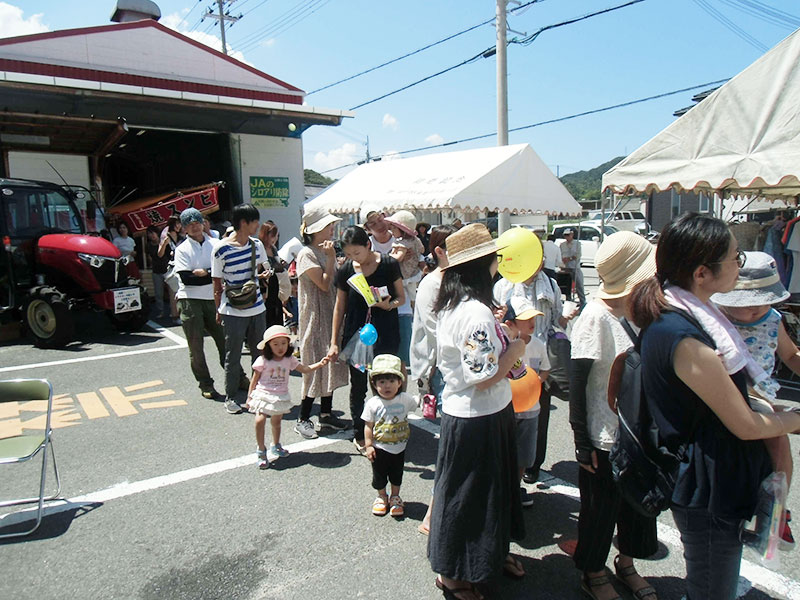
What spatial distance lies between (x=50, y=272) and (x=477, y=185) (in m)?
6.93

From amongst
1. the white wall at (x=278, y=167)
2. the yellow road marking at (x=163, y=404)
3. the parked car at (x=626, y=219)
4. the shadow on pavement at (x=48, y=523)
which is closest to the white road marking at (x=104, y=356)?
the yellow road marking at (x=163, y=404)

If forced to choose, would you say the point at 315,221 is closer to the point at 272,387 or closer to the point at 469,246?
the point at 272,387

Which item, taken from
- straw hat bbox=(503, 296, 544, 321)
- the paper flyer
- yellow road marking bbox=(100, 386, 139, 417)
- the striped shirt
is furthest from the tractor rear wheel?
straw hat bbox=(503, 296, 544, 321)

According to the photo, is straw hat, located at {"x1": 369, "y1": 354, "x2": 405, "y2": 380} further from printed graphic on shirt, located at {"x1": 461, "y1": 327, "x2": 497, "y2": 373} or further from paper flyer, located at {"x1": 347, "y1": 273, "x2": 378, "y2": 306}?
printed graphic on shirt, located at {"x1": 461, "y1": 327, "x2": 497, "y2": 373}

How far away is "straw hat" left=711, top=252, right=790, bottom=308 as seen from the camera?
7.85ft

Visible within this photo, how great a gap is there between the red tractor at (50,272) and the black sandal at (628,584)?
7.76 m

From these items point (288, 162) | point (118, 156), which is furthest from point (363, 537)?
point (118, 156)

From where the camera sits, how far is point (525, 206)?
1002 centimetres

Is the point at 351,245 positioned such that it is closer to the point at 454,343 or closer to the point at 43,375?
the point at 454,343

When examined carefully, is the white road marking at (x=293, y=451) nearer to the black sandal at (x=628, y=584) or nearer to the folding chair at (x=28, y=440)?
the folding chair at (x=28, y=440)

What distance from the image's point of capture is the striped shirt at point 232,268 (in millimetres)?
4902

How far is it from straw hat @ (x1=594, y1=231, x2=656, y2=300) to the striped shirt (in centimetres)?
347

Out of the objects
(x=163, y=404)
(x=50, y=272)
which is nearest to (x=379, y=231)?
Result: (x=163, y=404)

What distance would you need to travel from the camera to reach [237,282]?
4996mm
